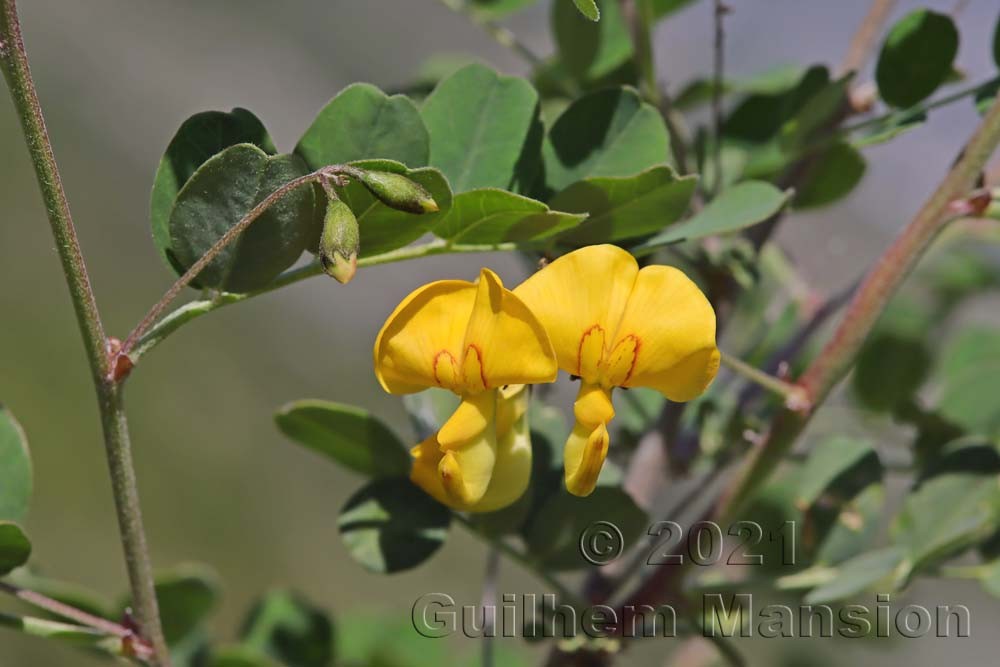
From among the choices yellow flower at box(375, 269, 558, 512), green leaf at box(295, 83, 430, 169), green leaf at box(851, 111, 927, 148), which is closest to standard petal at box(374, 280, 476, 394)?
yellow flower at box(375, 269, 558, 512)

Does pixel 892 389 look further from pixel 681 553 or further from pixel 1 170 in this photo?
pixel 1 170

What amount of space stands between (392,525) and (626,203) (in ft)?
0.89

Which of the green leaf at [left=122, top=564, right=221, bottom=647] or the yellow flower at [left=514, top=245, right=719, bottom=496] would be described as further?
the green leaf at [left=122, top=564, right=221, bottom=647]

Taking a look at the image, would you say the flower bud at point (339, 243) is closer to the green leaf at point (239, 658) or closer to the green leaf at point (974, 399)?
the green leaf at point (239, 658)

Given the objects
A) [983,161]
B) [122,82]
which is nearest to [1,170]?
[122,82]

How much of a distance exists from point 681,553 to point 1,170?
Result: 207 inches

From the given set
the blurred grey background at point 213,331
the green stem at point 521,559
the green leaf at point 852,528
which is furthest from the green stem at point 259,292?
the blurred grey background at point 213,331

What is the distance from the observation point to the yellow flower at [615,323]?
1.77ft

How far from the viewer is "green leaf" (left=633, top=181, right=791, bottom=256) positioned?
65 centimetres

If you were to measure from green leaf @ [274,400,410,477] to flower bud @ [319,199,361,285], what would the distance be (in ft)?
0.70

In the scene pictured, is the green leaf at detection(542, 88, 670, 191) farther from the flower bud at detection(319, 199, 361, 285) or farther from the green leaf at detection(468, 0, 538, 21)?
the green leaf at detection(468, 0, 538, 21)

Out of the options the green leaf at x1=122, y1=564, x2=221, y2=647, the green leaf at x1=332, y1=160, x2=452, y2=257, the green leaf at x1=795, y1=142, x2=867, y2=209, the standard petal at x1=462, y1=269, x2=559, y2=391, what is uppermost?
the green leaf at x1=795, y1=142, x2=867, y2=209

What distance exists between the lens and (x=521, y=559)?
829 mm

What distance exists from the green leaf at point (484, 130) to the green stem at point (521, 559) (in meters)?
0.24
